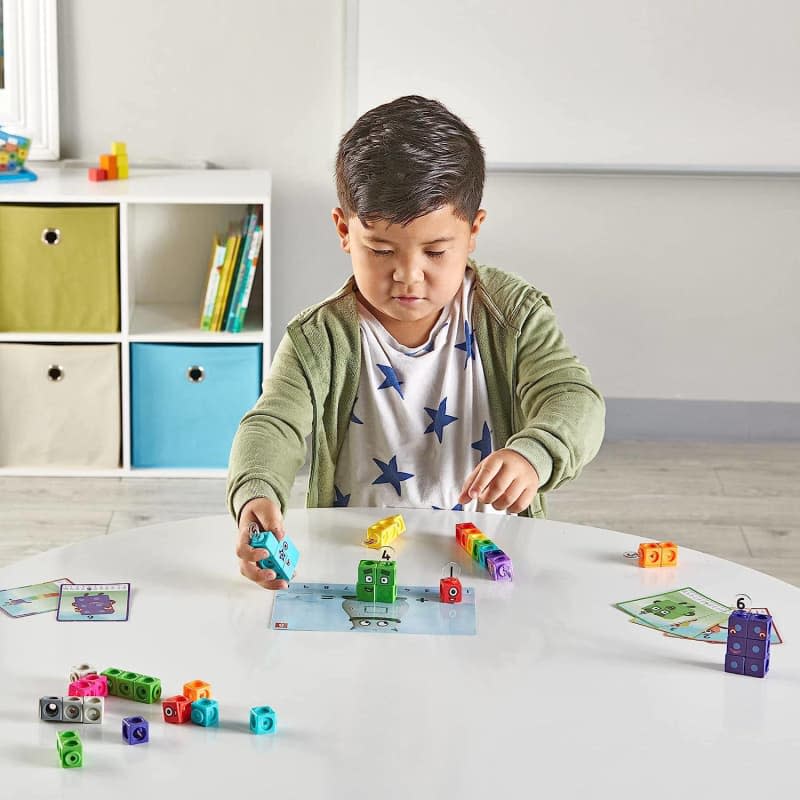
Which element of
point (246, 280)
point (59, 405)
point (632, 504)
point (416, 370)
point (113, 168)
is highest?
point (113, 168)

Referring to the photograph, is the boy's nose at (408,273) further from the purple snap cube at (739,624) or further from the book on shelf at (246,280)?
the book on shelf at (246,280)

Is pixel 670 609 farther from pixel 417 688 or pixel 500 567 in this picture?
pixel 417 688

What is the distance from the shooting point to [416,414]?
1516mm

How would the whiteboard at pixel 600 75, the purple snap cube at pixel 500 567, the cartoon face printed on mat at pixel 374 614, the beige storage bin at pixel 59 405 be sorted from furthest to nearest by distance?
the whiteboard at pixel 600 75 → the beige storage bin at pixel 59 405 → the purple snap cube at pixel 500 567 → the cartoon face printed on mat at pixel 374 614

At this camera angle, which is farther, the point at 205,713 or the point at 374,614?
the point at 374,614

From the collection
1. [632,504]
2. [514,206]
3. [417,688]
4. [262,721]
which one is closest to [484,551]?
[417,688]

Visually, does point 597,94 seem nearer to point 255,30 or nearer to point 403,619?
point 255,30

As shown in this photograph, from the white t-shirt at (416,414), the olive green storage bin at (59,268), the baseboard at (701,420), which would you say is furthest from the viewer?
the baseboard at (701,420)

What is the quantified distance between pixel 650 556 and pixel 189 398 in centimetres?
188

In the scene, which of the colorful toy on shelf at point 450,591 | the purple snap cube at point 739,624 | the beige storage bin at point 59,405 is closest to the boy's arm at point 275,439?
the colorful toy on shelf at point 450,591

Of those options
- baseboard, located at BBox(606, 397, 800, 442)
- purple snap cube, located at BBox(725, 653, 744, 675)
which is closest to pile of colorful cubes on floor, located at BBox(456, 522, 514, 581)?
purple snap cube, located at BBox(725, 653, 744, 675)

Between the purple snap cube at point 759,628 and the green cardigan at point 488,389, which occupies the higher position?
the green cardigan at point 488,389

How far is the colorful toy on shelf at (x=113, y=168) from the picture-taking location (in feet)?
9.55

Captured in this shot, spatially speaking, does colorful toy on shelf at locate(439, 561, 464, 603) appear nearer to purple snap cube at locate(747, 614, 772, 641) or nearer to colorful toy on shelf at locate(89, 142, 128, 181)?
purple snap cube at locate(747, 614, 772, 641)
